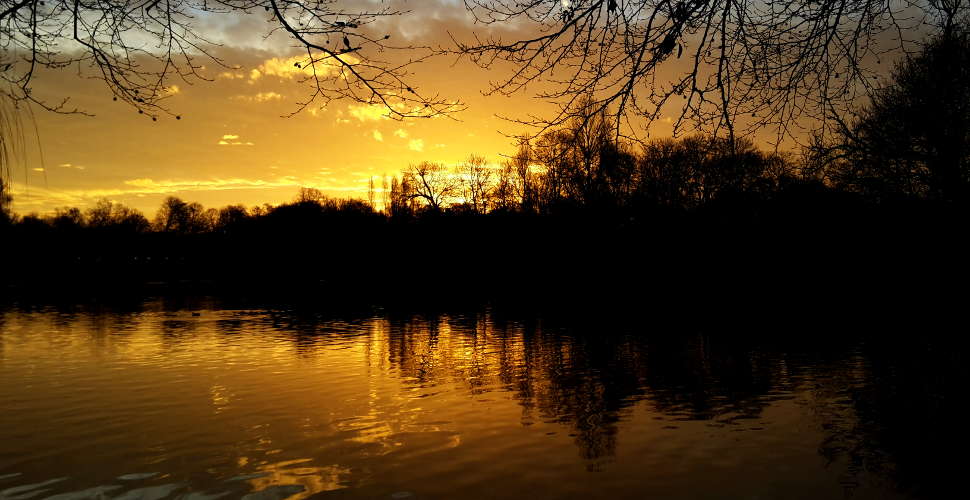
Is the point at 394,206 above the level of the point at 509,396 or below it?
above

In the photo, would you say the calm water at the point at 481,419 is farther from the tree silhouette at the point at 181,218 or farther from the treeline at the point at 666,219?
the tree silhouette at the point at 181,218

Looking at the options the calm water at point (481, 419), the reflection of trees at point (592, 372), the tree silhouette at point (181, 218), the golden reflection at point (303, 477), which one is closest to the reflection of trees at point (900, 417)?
the calm water at point (481, 419)

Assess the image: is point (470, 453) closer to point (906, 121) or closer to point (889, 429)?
point (889, 429)

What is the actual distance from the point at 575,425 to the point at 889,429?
4912 mm

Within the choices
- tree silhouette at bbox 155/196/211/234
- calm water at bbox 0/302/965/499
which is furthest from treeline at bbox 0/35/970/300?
tree silhouette at bbox 155/196/211/234

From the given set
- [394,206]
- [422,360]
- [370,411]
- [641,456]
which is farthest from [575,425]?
[394,206]

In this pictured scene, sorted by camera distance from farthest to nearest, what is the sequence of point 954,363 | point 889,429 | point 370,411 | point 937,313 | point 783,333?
point 937,313
point 783,333
point 954,363
point 370,411
point 889,429

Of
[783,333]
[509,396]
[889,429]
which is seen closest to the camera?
[889,429]

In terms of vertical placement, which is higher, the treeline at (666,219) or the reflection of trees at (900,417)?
the treeline at (666,219)

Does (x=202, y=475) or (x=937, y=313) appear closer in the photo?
(x=202, y=475)

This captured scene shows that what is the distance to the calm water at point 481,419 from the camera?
858 cm

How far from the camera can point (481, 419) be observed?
11812 mm

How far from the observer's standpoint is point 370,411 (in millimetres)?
12609

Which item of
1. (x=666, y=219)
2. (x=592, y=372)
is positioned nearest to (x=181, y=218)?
(x=666, y=219)
